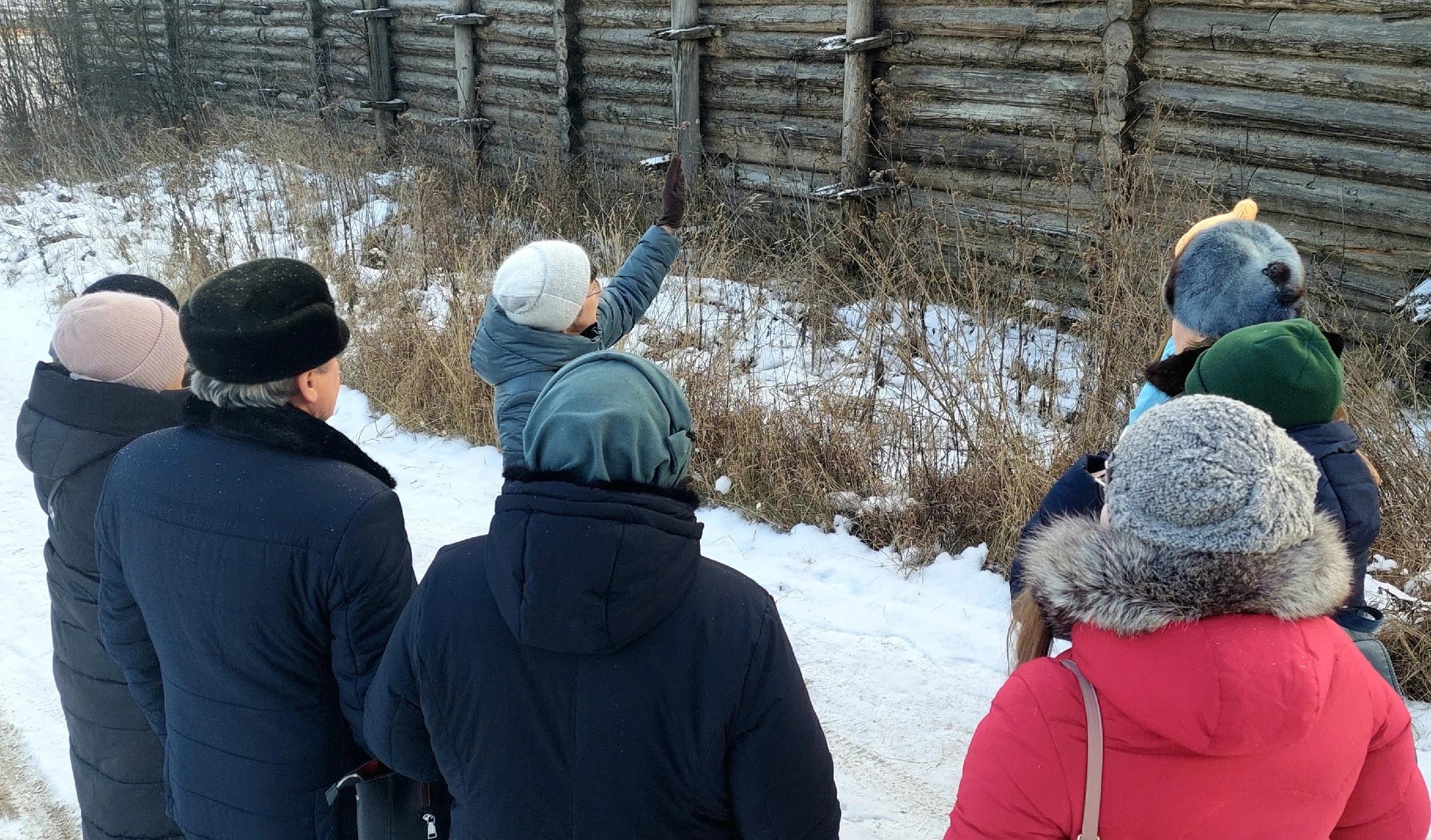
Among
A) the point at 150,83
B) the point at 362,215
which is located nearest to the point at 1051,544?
the point at 362,215

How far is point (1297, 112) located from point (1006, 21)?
6.07ft

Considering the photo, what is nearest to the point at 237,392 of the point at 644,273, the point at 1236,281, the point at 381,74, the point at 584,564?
the point at 584,564

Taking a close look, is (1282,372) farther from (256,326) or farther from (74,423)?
(74,423)

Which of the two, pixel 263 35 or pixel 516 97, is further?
pixel 263 35

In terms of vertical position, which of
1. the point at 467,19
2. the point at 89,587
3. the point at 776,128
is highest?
the point at 467,19

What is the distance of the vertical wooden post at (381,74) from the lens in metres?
11.7

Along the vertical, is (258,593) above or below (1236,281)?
below

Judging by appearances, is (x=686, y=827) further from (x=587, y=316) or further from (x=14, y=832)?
(x=14, y=832)

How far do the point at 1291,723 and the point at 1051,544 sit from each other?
35 centimetres

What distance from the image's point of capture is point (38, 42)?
44.4 feet

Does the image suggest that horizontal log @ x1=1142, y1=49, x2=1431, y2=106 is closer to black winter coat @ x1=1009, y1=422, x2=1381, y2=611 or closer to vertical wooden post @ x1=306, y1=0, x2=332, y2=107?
black winter coat @ x1=1009, y1=422, x2=1381, y2=611

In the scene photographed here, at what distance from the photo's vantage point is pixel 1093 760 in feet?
4.25

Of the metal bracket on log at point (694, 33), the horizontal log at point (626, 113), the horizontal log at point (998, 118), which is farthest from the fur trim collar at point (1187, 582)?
the horizontal log at point (626, 113)

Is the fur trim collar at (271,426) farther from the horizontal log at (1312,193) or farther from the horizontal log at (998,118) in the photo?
the horizontal log at (998,118)
